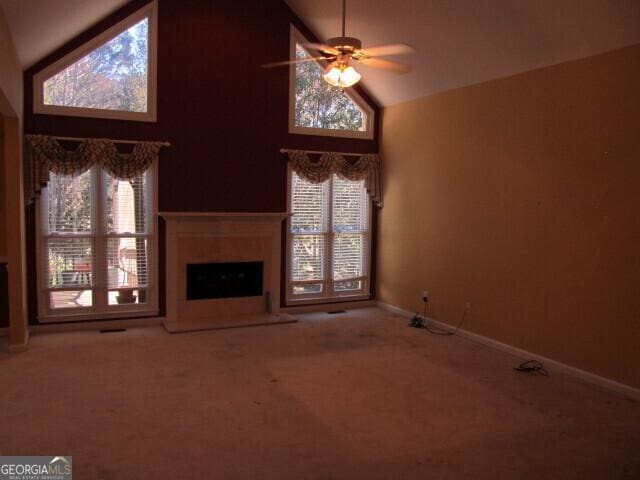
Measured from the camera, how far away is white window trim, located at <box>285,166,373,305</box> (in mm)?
7051

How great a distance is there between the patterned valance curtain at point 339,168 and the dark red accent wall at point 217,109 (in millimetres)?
189

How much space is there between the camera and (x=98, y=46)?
5.90 m

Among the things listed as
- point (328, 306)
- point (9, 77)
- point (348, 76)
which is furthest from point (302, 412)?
point (9, 77)

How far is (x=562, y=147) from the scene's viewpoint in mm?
4848

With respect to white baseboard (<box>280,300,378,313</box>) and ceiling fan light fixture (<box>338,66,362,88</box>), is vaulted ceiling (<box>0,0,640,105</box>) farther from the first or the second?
white baseboard (<box>280,300,378,313</box>)

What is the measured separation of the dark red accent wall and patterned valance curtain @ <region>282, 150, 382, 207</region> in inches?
7.4

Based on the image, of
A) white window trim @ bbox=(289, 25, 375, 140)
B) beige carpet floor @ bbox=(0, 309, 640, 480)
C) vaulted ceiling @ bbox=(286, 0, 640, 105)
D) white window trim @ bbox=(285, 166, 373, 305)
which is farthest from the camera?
white window trim @ bbox=(285, 166, 373, 305)

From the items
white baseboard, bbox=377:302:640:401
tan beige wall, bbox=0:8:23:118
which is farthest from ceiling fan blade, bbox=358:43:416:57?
white baseboard, bbox=377:302:640:401

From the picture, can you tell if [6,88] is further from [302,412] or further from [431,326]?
[431,326]

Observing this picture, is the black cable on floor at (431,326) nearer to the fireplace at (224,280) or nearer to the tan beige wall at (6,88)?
the fireplace at (224,280)

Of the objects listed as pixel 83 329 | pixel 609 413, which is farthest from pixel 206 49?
pixel 609 413

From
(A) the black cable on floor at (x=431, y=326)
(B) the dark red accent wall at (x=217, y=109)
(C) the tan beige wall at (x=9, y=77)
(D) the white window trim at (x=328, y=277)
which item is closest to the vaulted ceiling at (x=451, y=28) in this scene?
(C) the tan beige wall at (x=9, y=77)

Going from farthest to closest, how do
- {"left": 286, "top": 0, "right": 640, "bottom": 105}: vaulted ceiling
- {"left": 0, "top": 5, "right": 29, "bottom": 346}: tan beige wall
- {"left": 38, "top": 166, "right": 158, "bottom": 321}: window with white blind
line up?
{"left": 38, "top": 166, "right": 158, "bottom": 321}: window with white blind → {"left": 0, "top": 5, "right": 29, "bottom": 346}: tan beige wall → {"left": 286, "top": 0, "right": 640, "bottom": 105}: vaulted ceiling

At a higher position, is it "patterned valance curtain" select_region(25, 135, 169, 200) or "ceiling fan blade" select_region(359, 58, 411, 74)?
"ceiling fan blade" select_region(359, 58, 411, 74)
